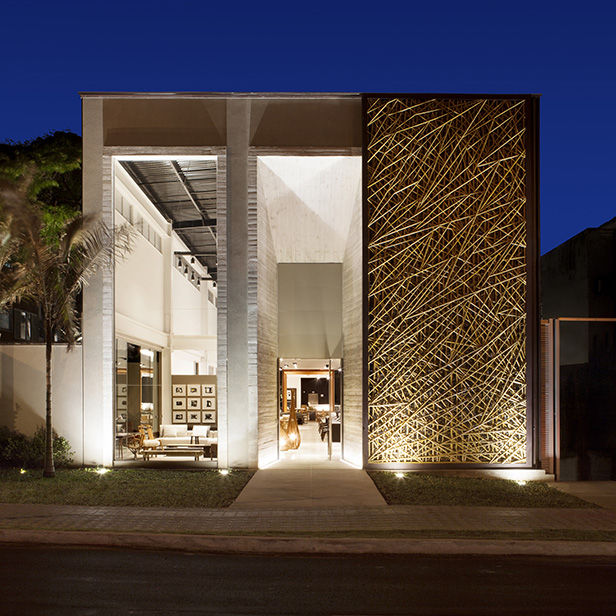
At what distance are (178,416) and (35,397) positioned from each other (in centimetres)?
671

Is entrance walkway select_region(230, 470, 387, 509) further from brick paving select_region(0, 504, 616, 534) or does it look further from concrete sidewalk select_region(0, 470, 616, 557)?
brick paving select_region(0, 504, 616, 534)

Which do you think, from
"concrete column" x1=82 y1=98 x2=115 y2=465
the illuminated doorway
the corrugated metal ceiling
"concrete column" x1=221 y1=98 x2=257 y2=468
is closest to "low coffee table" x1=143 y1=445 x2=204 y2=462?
"concrete column" x1=82 y1=98 x2=115 y2=465

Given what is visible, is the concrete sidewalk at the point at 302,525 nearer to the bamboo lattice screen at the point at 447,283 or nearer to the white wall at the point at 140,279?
the bamboo lattice screen at the point at 447,283

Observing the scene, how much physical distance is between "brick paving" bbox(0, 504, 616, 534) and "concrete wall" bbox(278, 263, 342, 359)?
689 cm

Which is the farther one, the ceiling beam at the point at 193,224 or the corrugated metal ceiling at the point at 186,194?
the ceiling beam at the point at 193,224

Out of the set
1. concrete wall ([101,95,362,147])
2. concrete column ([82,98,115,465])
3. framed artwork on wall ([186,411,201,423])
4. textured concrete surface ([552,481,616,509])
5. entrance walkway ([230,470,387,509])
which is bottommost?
textured concrete surface ([552,481,616,509])

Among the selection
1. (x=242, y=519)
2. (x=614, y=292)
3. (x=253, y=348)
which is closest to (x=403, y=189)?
(x=253, y=348)

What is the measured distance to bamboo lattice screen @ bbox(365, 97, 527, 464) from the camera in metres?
14.1

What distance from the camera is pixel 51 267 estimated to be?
518 inches

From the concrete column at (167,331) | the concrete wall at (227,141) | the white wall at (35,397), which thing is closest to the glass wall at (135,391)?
the concrete column at (167,331)

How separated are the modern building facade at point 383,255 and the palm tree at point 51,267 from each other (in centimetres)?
102

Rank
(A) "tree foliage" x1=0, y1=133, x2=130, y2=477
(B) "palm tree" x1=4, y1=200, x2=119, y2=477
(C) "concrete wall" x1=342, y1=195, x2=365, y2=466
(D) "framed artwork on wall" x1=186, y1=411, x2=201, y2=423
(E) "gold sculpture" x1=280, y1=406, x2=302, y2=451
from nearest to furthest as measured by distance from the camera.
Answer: (A) "tree foliage" x1=0, y1=133, x2=130, y2=477, (B) "palm tree" x1=4, y1=200, x2=119, y2=477, (C) "concrete wall" x1=342, y1=195, x2=365, y2=466, (E) "gold sculpture" x1=280, y1=406, x2=302, y2=451, (D) "framed artwork on wall" x1=186, y1=411, x2=201, y2=423

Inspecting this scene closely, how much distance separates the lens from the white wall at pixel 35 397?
47.4 ft

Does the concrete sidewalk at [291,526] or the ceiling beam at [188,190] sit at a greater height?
the ceiling beam at [188,190]
